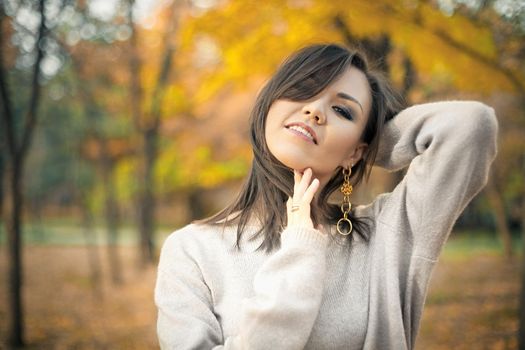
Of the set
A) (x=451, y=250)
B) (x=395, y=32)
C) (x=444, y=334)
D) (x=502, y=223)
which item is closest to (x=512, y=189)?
(x=502, y=223)

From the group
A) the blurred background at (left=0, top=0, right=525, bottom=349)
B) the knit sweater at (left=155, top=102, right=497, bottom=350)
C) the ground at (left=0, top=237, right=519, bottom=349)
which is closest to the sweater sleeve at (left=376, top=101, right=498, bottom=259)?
the knit sweater at (left=155, top=102, right=497, bottom=350)

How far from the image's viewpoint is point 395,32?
361 cm

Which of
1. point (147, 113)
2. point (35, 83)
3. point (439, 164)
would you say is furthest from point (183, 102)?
point (439, 164)

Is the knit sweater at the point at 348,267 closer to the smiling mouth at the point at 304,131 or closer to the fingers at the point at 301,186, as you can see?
the fingers at the point at 301,186

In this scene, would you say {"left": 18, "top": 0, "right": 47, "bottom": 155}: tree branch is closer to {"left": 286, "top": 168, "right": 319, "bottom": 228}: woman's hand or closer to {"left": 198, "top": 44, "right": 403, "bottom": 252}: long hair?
{"left": 198, "top": 44, "right": 403, "bottom": 252}: long hair

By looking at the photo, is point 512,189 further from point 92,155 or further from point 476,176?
point 476,176

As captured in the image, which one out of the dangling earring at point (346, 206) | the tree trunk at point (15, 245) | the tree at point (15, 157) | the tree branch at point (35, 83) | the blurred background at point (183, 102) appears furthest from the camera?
the tree trunk at point (15, 245)

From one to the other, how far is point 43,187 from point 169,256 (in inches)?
968

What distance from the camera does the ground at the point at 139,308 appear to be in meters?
6.02

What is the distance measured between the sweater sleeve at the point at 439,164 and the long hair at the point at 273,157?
15 centimetres

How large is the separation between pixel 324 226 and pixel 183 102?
882 cm

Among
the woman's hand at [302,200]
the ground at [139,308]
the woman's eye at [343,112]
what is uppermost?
the woman's eye at [343,112]

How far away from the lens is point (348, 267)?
1717mm

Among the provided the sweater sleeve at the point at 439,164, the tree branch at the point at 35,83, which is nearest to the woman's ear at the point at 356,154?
the sweater sleeve at the point at 439,164
